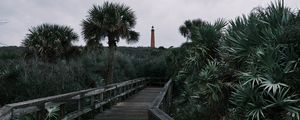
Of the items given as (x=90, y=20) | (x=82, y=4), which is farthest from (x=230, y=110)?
(x=82, y=4)

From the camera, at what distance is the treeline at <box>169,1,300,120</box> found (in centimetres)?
579

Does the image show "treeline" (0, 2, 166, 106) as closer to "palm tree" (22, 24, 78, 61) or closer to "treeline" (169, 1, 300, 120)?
"palm tree" (22, 24, 78, 61)

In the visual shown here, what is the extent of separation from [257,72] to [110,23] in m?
9.04

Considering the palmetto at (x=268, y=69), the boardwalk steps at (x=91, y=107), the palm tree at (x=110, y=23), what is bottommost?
the boardwalk steps at (x=91, y=107)

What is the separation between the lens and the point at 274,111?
19.5 feet

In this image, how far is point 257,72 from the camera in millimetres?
6020

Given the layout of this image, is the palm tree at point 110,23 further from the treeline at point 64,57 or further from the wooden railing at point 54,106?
the wooden railing at point 54,106

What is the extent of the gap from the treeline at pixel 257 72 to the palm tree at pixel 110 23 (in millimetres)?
6425

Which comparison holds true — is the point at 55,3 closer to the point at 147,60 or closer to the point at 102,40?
the point at 102,40

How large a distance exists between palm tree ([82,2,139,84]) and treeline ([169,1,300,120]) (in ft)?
A: 21.1

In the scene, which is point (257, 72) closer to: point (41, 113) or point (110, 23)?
point (41, 113)

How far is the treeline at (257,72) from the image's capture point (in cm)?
579

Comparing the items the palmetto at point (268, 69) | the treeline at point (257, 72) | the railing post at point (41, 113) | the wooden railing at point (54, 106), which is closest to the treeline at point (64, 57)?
the wooden railing at point (54, 106)

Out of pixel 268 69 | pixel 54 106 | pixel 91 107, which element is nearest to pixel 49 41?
pixel 91 107
